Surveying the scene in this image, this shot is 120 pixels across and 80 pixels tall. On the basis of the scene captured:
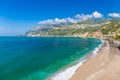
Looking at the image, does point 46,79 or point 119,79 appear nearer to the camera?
point 119,79

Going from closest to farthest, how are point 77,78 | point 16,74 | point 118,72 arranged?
1. point 77,78
2. point 118,72
3. point 16,74

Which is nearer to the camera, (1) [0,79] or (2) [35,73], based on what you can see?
(1) [0,79]

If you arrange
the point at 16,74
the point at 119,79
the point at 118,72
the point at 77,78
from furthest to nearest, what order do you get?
the point at 16,74 → the point at 118,72 → the point at 77,78 → the point at 119,79

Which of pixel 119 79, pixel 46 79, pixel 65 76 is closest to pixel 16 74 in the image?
pixel 46 79

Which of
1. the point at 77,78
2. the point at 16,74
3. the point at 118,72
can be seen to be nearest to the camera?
the point at 77,78

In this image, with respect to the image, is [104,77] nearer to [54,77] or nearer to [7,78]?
[54,77]

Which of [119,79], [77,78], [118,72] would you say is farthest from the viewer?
[118,72]

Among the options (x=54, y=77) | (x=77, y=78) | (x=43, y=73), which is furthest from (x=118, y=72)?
(x=43, y=73)

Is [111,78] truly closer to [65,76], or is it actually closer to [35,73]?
[65,76]
